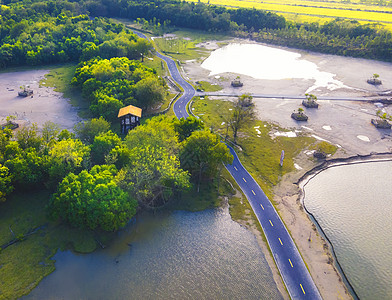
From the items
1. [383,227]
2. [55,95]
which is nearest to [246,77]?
[55,95]

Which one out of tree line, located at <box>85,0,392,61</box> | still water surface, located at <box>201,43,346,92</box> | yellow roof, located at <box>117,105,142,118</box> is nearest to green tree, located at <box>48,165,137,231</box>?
yellow roof, located at <box>117,105,142,118</box>

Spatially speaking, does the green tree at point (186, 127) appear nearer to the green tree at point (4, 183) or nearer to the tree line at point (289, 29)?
the green tree at point (4, 183)

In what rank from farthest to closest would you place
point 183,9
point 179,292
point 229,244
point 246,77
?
1. point 183,9
2. point 246,77
3. point 229,244
4. point 179,292

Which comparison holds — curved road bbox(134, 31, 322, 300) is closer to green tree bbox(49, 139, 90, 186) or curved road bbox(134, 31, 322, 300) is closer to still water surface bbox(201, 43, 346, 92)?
green tree bbox(49, 139, 90, 186)

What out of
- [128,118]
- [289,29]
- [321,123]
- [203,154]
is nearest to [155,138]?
[203,154]

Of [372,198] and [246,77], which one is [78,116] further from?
[372,198]

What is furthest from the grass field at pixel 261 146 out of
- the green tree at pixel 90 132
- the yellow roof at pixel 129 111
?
the green tree at pixel 90 132
